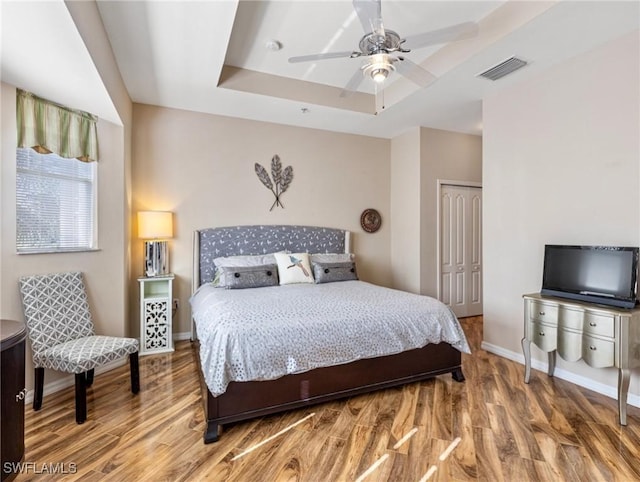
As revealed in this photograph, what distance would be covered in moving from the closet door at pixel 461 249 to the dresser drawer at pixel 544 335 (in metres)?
2.10

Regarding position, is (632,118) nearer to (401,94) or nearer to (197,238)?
(401,94)

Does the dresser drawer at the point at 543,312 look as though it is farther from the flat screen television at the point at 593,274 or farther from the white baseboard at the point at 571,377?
the white baseboard at the point at 571,377

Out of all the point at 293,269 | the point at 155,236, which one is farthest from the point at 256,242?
the point at 155,236

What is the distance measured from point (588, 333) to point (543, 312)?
0.34 metres

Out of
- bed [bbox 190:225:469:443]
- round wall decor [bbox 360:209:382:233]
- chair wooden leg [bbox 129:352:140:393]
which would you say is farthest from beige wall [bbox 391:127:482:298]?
chair wooden leg [bbox 129:352:140:393]

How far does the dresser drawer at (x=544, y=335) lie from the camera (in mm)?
2710

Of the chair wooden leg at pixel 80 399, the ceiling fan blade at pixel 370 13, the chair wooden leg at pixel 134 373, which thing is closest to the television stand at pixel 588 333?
the ceiling fan blade at pixel 370 13

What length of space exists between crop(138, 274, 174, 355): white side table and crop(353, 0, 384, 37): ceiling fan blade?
3045mm

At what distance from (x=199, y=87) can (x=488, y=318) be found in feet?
13.1

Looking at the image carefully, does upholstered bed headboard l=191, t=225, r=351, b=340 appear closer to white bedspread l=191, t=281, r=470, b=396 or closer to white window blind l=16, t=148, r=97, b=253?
white bedspread l=191, t=281, r=470, b=396

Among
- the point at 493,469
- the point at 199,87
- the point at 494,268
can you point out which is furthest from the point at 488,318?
the point at 199,87

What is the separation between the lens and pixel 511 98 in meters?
3.48

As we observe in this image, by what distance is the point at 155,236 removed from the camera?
3.76 metres

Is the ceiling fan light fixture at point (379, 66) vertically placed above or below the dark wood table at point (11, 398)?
above
